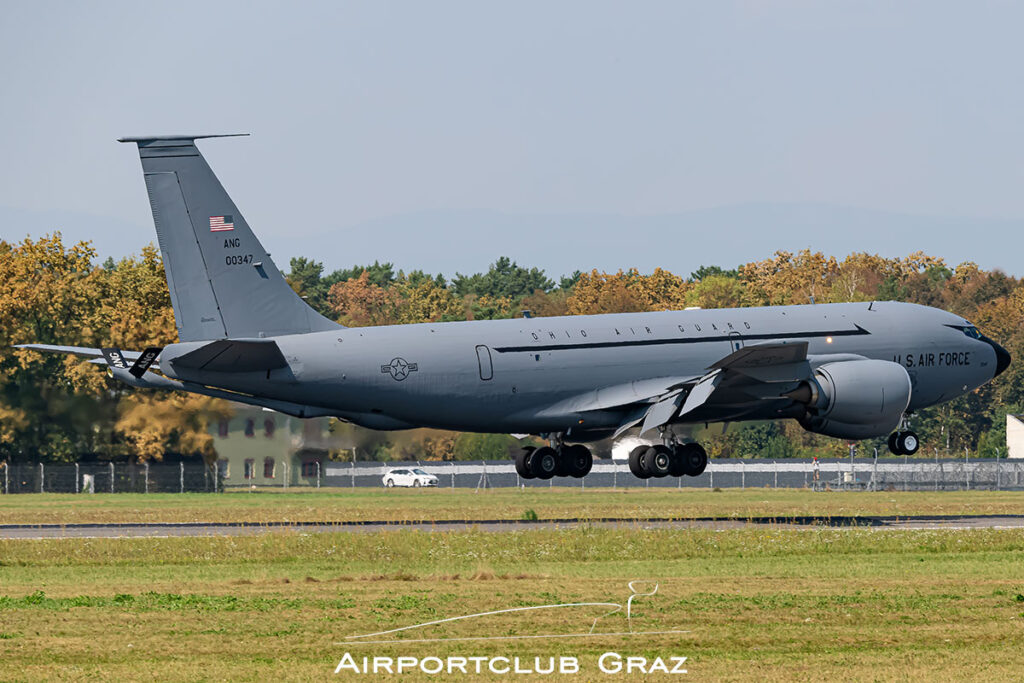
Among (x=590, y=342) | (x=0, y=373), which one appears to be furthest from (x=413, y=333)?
(x=0, y=373)

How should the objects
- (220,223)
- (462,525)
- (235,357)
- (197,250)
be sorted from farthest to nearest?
(462,525) → (220,223) → (197,250) → (235,357)

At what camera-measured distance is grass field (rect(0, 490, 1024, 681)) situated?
90.3 ft

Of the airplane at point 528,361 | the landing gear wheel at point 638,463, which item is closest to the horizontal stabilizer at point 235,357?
the airplane at point 528,361

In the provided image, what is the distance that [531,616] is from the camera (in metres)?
32.8

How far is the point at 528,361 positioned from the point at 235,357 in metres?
10.0

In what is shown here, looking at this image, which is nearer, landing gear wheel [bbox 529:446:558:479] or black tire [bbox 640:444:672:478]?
black tire [bbox 640:444:672:478]

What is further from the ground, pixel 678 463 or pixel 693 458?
pixel 693 458

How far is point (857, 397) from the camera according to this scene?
55844 mm

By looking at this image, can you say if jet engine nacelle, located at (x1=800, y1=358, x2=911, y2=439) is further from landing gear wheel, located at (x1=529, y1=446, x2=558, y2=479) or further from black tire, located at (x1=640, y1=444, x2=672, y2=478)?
landing gear wheel, located at (x1=529, y1=446, x2=558, y2=479)

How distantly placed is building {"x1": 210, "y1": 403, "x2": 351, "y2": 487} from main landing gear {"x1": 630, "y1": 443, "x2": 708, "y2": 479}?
763 inches

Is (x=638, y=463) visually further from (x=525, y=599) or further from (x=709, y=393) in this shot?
(x=525, y=599)

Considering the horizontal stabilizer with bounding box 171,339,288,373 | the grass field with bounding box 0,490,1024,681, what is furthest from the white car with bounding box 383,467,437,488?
the horizontal stabilizer with bounding box 171,339,288,373

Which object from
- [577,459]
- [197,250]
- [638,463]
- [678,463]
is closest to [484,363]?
[638,463]

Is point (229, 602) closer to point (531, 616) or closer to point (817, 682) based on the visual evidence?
point (531, 616)
